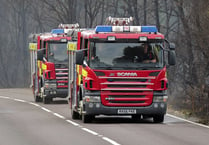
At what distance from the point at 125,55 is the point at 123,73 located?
0.61m

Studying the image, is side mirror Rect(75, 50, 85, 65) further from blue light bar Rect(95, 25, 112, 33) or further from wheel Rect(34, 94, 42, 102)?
wheel Rect(34, 94, 42, 102)

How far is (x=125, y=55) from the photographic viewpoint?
2069cm

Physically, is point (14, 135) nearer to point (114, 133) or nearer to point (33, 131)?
point (33, 131)

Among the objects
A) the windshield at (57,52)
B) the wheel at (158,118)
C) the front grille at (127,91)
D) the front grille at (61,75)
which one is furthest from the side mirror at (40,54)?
the front grille at (127,91)

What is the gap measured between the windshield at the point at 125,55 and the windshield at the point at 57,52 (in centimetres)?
1140

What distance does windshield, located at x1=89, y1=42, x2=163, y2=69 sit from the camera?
67.4 feet

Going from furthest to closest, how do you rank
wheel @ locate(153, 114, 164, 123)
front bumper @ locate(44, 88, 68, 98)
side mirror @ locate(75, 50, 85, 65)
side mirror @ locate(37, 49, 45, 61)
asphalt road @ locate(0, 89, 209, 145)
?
front bumper @ locate(44, 88, 68, 98)
side mirror @ locate(37, 49, 45, 61)
wheel @ locate(153, 114, 164, 123)
side mirror @ locate(75, 50, 85, 65)
asphalt road @ locate(0, 89, 209, 145)

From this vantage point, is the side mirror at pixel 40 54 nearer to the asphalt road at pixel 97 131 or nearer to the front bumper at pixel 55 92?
the front bumper at pixel 55 92

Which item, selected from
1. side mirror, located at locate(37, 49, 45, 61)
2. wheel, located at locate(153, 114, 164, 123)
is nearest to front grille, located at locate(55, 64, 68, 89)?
side mirror, located at locate(37, 49, 45, 61)

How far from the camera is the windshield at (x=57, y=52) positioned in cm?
3206

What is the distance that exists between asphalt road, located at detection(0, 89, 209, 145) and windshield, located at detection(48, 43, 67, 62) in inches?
295

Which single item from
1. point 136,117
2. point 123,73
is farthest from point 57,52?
point 123,73

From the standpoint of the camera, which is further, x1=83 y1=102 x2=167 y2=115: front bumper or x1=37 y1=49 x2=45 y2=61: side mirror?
x1=37 y1=49 x2=45 y2=61: side mirror

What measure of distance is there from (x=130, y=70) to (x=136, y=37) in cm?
101
